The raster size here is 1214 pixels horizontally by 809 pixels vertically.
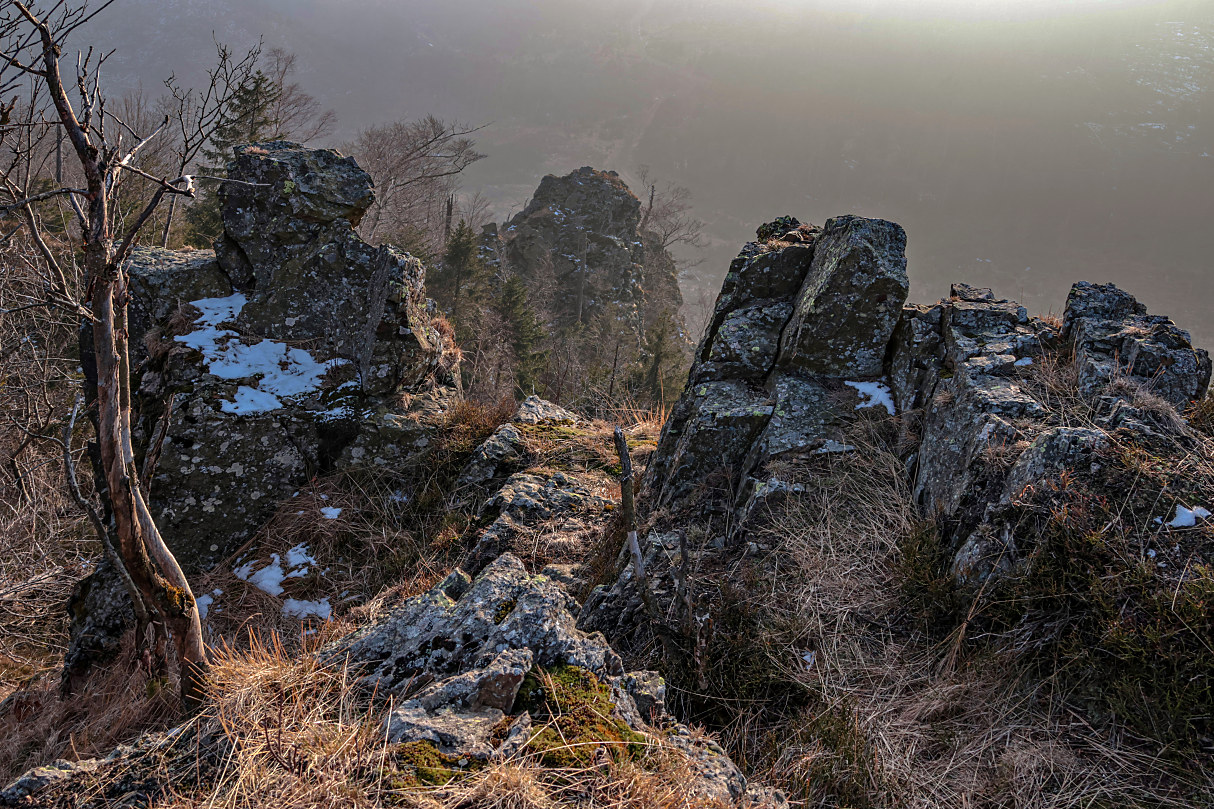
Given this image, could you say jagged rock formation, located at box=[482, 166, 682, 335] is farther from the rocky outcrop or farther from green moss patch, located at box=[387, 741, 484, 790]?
green moss patch, located at box=[387, 741, 484, 790]

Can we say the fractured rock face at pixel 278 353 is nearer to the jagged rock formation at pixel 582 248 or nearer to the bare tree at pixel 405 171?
the bare tree at pixel 405 171

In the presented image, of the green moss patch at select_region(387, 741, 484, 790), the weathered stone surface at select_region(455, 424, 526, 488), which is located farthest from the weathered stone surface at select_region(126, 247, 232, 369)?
the green moss patch at select_region(387, 741, 484, 790)

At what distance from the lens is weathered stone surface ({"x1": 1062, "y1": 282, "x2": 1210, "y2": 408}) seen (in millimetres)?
3416

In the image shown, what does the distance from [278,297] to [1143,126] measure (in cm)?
11720

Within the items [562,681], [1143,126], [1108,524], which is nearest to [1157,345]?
[1108,524]

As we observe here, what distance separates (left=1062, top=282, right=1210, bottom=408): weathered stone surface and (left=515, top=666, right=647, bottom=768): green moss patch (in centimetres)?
337

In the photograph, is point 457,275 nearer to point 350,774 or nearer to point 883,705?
point 883,705

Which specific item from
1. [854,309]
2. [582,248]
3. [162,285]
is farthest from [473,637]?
[582,248]

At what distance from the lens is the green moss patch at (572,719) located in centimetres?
179

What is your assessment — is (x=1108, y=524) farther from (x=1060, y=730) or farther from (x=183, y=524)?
(x=183, y=524)

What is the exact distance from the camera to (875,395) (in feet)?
14.4

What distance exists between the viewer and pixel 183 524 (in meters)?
4.84

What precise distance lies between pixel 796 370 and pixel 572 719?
3.52 meters

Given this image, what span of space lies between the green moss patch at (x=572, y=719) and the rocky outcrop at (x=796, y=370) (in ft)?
7.46
